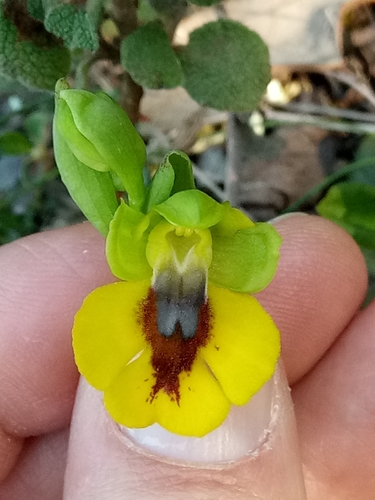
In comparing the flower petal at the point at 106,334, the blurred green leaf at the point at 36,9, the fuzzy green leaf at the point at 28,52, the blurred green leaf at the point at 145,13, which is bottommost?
the flower petal at the point at 106,334

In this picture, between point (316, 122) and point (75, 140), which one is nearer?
point (75, 140)

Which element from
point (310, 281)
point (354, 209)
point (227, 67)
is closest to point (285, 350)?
point (310, 281)

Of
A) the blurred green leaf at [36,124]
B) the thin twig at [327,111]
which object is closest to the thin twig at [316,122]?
the thin twig at [327,111]

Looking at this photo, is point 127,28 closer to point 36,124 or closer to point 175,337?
point 175,337

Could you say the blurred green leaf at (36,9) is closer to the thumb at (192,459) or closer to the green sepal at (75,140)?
the green sepal at (75,140)

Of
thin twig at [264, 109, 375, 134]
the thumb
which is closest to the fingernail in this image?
the thumb

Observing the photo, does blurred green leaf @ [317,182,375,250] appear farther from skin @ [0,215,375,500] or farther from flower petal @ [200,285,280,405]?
flower petal @ [200,285,280,405]
